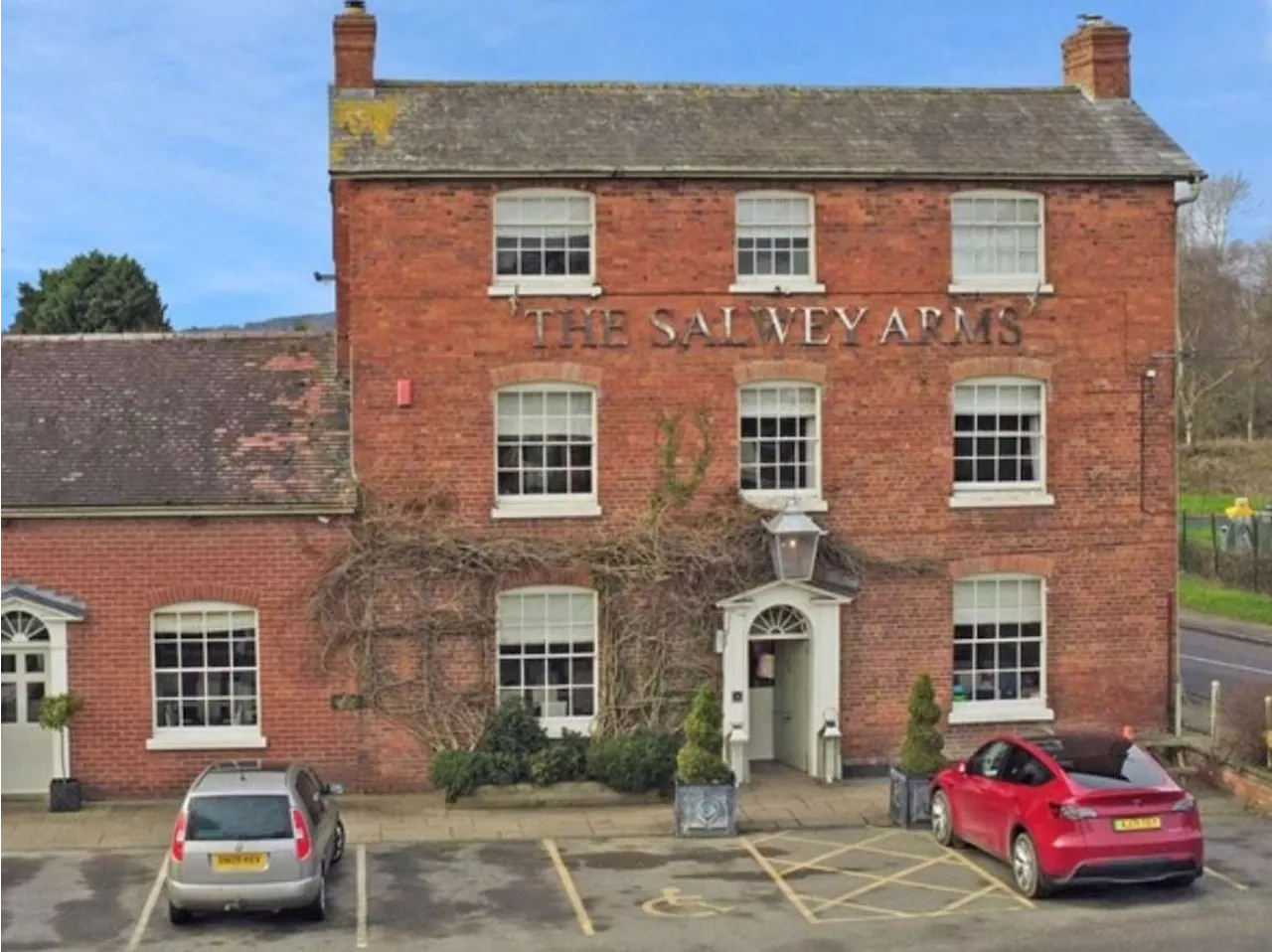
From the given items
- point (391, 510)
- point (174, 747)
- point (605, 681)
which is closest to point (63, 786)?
point (174, 747)

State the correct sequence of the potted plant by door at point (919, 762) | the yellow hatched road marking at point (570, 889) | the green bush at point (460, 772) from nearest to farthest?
the yellow hatched road marking at point (570, 889) → the potted plant by door at point (919, 762) → the green bush at point (460, 772)

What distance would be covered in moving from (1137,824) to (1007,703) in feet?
25.6

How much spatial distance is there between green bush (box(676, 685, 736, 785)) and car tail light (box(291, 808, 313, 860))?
5.60 metres

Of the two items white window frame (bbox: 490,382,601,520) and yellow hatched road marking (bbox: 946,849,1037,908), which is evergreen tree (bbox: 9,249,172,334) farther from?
yellow hatched road marking (bbox: 946,849,1037,908)

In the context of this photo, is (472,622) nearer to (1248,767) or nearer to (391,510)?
(391,510)

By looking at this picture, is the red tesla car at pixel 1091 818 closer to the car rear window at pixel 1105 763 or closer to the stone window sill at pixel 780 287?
the car rear window at pixel 1105 763

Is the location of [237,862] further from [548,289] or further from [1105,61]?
[1105,61]

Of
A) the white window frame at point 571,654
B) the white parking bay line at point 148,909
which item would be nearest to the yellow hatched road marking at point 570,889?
the white window frame at point 571,654

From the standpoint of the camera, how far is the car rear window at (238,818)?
49.1 feet

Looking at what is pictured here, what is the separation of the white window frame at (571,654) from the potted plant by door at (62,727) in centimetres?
578

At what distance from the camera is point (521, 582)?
22.2m

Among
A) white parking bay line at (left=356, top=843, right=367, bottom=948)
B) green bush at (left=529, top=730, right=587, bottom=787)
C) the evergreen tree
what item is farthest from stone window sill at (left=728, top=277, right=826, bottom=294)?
the evergreen tree

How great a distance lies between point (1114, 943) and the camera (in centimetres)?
1470

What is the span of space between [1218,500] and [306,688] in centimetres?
5444
